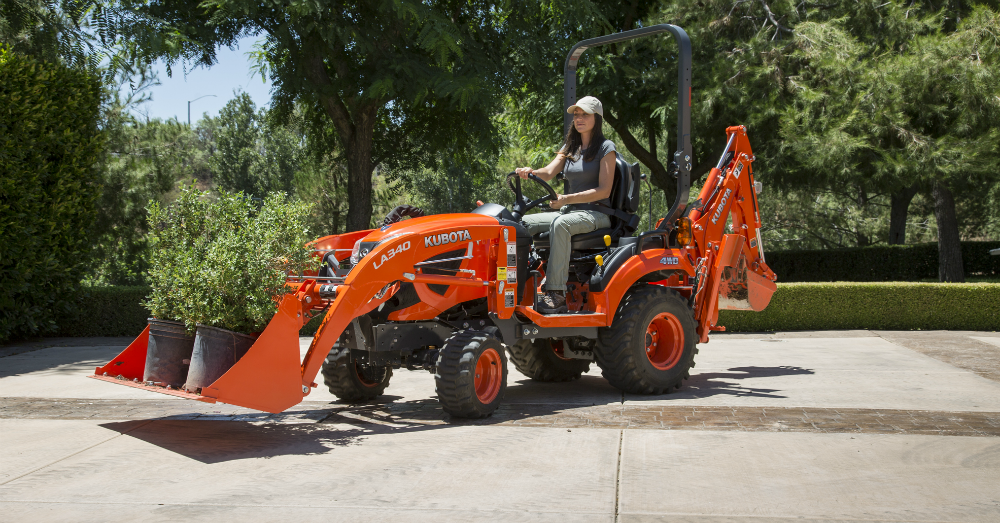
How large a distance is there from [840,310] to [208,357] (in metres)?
9.80

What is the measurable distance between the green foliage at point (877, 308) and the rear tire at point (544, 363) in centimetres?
485

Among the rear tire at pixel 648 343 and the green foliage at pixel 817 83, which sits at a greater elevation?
the green foliage at pixel 817 83

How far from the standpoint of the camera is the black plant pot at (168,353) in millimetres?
5648

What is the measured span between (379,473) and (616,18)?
16.2 m

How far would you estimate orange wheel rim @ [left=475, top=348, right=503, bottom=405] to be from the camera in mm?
6293

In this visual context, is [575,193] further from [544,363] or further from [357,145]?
[357,145]

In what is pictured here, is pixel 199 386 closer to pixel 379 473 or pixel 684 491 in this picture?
pixel 379 473

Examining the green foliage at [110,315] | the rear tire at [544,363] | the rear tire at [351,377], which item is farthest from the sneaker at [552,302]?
the green foliage at [110,315]

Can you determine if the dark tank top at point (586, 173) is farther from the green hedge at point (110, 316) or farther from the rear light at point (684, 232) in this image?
the green hedge at point (110, 316)

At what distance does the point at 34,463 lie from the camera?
507 centimetres

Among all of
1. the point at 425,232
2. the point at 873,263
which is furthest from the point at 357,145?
the point at 873,263

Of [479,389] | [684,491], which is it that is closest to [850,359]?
[479,389]

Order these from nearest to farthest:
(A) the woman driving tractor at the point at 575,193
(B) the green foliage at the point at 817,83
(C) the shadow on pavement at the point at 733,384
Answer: (A) the woman driving tractor at the point at 575,193 → (C) the shadow on pavement at the point at 733,384 → (B) the green foliage at the point at 817,83

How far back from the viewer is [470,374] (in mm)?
5969
